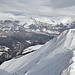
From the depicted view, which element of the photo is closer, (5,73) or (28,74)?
(28,74)

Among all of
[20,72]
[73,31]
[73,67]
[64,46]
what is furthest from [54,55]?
[73,67]

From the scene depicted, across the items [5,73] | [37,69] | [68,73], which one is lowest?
[5,73]

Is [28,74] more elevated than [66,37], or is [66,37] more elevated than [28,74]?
[66,37]

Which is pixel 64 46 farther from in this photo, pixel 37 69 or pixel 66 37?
pixel 37 69

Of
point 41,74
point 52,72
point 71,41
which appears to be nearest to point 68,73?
point 52,72

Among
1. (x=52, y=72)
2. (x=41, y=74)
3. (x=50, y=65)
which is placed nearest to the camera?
(x=52, y=72)

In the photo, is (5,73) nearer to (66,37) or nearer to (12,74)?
(12,74)

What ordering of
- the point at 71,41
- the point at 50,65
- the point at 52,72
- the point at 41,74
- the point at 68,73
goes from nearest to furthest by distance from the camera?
1. the point at 68,73
2. the point at 52,72
3. the point at 41,74
4. the point at 50,65
5. the point at 71,41

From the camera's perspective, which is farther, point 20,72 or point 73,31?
point 73,31

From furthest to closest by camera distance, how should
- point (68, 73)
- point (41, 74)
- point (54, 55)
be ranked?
1. point (54, 55)
2. point (41, 74)
3. point (68, 73)
